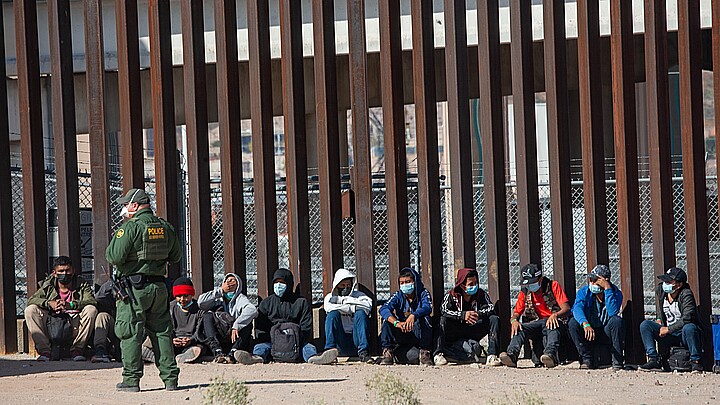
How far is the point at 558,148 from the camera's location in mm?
10562

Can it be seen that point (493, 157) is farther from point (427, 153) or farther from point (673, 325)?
point (673, 325)

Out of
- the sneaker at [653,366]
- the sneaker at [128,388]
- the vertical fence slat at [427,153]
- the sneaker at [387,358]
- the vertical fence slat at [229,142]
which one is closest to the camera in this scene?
the sneaker at [128,388]

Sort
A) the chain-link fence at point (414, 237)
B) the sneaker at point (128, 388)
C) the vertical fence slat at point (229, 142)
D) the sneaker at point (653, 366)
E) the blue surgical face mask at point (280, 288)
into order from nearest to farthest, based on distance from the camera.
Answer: the sneaker at point (128, 388) < the sneaker at point (653, 366) < the blue surgical face mask at point (280, 288) < the vertical fence slat at point (229, 142) < the chain-link fence at point (414, 237)

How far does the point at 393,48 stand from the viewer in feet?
35.5

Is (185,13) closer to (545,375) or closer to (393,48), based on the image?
(393,48)

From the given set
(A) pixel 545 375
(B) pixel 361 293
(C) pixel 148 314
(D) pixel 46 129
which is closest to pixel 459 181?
(B) pixel 361 293

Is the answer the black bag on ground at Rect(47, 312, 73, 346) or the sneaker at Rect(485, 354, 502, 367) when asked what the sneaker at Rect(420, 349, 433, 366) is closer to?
the sneaker at Rect(485, 354, 502, 367)

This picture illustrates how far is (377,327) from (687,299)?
9.30 feet

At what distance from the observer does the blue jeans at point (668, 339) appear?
9.53m

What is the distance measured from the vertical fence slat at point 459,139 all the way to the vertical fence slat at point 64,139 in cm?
368

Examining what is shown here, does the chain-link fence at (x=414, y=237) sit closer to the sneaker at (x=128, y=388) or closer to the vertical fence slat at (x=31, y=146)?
the vertical fence slat at (x=31, y=146)

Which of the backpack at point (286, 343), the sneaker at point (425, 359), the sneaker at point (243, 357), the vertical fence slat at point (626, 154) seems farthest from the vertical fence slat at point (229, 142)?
the vertical fence slat at point (626, 154)

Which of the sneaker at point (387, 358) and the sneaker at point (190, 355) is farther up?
the sneaker at point (190, 355)

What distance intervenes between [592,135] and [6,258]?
5735 mm
